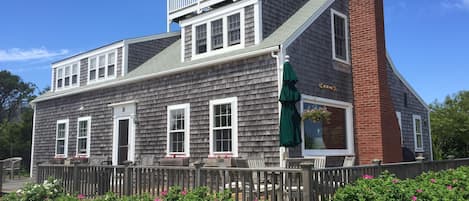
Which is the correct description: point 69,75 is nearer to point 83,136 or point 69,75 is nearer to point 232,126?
point 83,136

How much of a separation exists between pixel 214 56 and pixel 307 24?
2.99 meters

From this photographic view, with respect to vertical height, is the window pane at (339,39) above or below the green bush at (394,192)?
above

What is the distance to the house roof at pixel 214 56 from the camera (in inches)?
451

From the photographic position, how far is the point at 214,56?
12891 millimetres

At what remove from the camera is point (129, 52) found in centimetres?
1697

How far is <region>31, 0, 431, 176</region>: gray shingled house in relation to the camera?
447 inches

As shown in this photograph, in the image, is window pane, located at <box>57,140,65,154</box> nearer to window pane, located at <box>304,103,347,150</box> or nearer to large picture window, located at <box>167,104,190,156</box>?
large picture window, located at <box>167,104,190,156</box>

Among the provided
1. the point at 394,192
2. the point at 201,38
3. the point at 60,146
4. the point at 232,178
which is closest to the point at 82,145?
the point at 60,146

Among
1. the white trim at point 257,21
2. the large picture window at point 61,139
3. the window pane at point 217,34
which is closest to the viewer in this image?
the white trim at point 257,21

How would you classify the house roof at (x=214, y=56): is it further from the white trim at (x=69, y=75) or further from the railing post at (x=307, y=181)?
the railing post at (x=307, y=181)

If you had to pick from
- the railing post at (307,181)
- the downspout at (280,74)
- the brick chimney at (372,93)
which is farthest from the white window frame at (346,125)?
the railing post at (307,181)

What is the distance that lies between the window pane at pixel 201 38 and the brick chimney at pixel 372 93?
4.72 metres

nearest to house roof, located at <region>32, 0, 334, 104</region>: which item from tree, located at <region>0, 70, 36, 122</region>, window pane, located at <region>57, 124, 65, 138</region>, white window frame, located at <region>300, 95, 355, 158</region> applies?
window pane, located at <region>57, 124, 65, 138</region>

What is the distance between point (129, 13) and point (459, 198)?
607 inches
